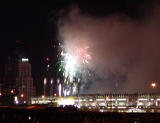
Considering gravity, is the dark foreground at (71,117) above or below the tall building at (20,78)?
below

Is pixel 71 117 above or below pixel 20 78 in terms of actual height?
below

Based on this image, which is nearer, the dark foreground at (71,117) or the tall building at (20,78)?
the dark foreground at (71,117)

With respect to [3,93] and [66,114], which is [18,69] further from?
[66,114]

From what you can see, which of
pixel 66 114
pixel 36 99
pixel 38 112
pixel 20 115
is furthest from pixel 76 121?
pixel 36 99

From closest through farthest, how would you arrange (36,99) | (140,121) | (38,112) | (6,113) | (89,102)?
(140,121)
(38,112)
(6,113)
(89,102)
(36,99)

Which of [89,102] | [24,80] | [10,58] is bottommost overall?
[89,102]
